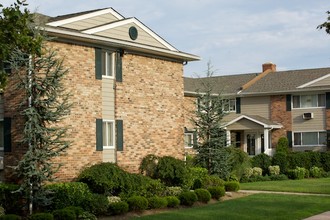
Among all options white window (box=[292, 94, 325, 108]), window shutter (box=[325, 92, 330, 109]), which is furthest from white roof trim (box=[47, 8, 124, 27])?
white window (box=[292, 94, 325, 108])

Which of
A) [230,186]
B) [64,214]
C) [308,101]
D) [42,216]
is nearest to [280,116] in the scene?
[308,101]

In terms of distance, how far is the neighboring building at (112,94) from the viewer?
786 inches

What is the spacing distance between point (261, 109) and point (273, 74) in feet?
16.0

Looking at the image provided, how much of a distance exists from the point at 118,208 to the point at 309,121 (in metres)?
25.4

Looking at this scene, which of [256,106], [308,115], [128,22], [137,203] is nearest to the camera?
[137,203]

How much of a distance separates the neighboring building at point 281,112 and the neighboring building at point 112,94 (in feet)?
44.5

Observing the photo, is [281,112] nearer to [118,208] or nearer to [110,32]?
[110,32]

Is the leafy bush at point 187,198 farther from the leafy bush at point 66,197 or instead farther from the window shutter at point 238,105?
the window shutter at point 238,105

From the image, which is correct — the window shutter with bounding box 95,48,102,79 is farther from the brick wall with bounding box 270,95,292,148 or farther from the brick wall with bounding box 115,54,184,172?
the brick wall with bounding box 270,95,292,148

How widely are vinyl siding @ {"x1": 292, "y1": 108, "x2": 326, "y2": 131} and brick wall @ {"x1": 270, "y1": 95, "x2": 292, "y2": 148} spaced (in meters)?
0.37

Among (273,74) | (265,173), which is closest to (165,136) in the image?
(265,173)

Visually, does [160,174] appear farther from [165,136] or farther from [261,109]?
[261,109]

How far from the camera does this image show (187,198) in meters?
20.3

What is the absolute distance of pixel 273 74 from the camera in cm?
4606
